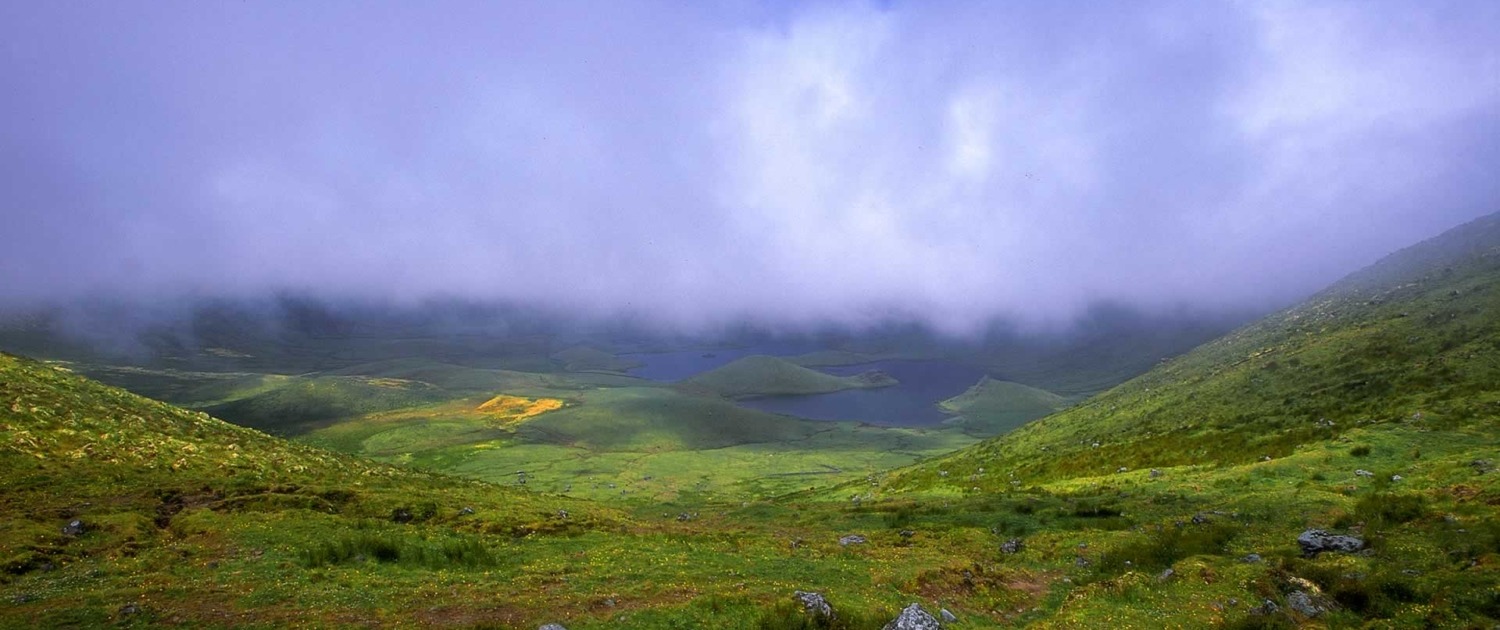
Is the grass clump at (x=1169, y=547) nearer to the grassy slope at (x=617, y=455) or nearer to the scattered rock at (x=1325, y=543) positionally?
the scattered rock at (x=1325, y=543)

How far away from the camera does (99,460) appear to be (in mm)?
39406

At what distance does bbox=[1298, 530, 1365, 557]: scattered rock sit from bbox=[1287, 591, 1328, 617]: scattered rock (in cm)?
567

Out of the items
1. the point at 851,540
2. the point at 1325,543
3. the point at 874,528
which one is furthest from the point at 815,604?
the point at 874,528

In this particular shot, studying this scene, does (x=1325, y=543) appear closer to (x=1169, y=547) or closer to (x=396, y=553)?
(x=1169, y=547)

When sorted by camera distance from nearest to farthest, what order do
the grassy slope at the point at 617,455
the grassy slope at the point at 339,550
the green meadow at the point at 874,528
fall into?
the green meadow at the point at 874,528, the grassy slope at the point at 339,550, the grassy slope at the point at 617,455

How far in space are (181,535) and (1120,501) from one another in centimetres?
5094

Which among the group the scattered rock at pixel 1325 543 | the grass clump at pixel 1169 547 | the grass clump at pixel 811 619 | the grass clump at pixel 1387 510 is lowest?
the grass clump at pixel 1169 547

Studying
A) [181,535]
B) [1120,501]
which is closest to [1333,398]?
[1120,501]

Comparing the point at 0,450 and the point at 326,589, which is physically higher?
the point at 0,450

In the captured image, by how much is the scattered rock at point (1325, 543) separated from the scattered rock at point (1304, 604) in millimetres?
5669

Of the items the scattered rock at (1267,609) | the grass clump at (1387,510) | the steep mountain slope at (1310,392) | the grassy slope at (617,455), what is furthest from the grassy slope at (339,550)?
the grassy slope at (617,455)

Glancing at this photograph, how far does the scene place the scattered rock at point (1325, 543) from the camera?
22.9 metres

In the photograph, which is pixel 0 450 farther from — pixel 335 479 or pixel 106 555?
pixel 106 555

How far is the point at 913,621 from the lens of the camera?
2000 centimetres
